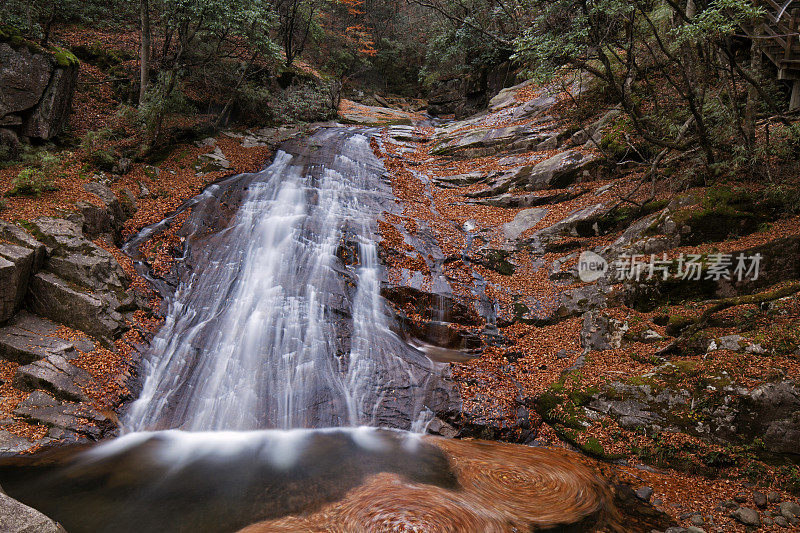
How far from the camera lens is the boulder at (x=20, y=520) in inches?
124

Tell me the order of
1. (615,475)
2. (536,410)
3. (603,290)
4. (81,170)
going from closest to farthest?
(615,475)
(536,410)
(603,290)
(81,170)

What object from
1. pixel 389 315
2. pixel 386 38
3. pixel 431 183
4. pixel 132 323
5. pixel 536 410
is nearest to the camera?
pixel 536 410

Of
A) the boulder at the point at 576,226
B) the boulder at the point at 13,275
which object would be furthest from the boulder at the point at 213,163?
the boulder at the point at 576,226

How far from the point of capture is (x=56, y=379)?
6.10 meters

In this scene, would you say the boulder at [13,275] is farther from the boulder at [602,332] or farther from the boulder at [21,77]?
the boulder at [602,332]

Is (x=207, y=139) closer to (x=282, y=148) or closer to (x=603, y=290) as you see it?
(x=282, y=148)

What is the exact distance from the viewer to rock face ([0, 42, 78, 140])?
933 cm

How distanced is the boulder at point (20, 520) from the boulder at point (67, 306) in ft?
14.3

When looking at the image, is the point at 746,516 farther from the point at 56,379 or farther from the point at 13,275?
the point at 13,275

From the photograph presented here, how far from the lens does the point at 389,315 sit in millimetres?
9125

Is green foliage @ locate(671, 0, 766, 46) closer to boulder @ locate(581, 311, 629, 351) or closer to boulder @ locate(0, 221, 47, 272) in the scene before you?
boulder @ locate(581, 311, 629, 351)

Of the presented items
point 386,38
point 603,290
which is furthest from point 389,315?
point 386,38

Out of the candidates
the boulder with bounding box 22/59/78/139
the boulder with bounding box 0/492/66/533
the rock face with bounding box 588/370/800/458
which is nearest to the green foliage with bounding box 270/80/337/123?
the boulder with bounding box 22/59/78/139

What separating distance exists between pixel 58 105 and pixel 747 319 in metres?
16.4
